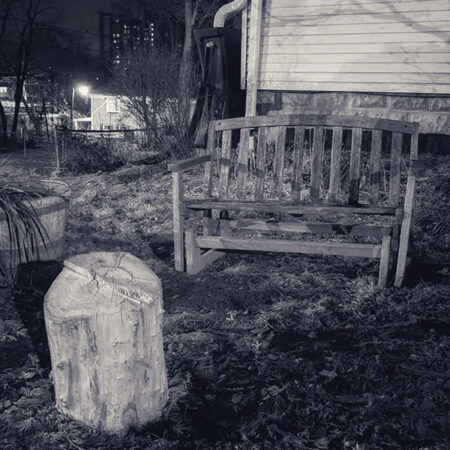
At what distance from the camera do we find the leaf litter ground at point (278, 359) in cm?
202

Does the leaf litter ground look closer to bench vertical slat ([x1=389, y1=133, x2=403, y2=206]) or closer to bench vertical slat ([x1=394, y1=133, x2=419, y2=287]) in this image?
bench vertical slat ([x1=394, y1=133, x2=419, y2=287])

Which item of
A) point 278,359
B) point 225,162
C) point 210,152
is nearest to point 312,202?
point 225,162

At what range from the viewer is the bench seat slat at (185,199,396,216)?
11.3 feet

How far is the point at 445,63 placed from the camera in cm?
676

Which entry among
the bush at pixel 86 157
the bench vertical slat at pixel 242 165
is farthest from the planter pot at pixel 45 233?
the bush at pixel 86 157

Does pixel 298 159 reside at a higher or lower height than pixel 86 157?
higher

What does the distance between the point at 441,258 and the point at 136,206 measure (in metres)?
3.76

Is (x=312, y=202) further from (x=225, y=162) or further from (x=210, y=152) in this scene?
(x=210, y=152)

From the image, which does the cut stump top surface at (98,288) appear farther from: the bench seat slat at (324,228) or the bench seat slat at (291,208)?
the bench seat slat at (324,228)

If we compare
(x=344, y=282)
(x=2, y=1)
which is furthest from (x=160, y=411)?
(x=2, y=1)

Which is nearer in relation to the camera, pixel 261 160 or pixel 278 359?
pixel 278 359

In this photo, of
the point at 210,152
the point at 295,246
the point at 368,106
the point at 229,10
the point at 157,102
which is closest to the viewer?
the point at 295,246

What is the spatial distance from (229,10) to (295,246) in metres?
5.96

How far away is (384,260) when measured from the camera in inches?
136
